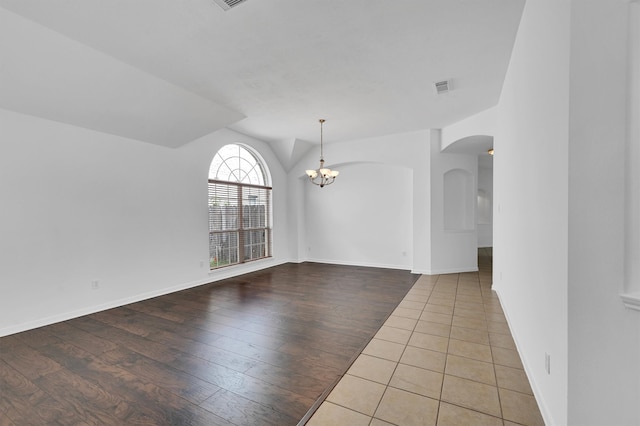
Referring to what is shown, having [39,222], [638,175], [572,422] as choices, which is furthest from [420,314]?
[39,222]

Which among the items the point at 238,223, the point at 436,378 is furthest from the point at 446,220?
the point at 238,223

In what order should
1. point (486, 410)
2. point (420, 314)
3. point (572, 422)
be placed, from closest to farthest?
1. point (572, 422)
2. point (486, 410)
3. point (420, 314)

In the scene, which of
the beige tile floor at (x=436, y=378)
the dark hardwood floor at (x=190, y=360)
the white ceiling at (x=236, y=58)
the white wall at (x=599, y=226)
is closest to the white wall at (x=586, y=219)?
the white wall at (x=599, y=226)

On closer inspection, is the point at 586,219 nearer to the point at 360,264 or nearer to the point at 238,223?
the point at 238,223

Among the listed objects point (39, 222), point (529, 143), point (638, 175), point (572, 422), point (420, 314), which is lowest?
point (420, 314)

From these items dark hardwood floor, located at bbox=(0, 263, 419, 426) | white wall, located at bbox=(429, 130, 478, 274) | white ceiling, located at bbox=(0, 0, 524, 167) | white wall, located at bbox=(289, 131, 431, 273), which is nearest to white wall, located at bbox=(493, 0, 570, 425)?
white ceiling, located at bbox=(0, 0, 524, 167)

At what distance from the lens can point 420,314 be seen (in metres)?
3.47

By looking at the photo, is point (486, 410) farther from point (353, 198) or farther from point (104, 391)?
point (353, 198)

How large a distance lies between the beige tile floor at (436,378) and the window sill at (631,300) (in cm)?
106

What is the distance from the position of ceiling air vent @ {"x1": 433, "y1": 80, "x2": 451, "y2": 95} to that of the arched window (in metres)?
4.10

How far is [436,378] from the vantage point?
2121 millimetres

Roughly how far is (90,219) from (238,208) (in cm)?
265

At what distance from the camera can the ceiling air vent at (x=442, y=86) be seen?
3496 millimetres

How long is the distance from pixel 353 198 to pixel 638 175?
19.3 ft
